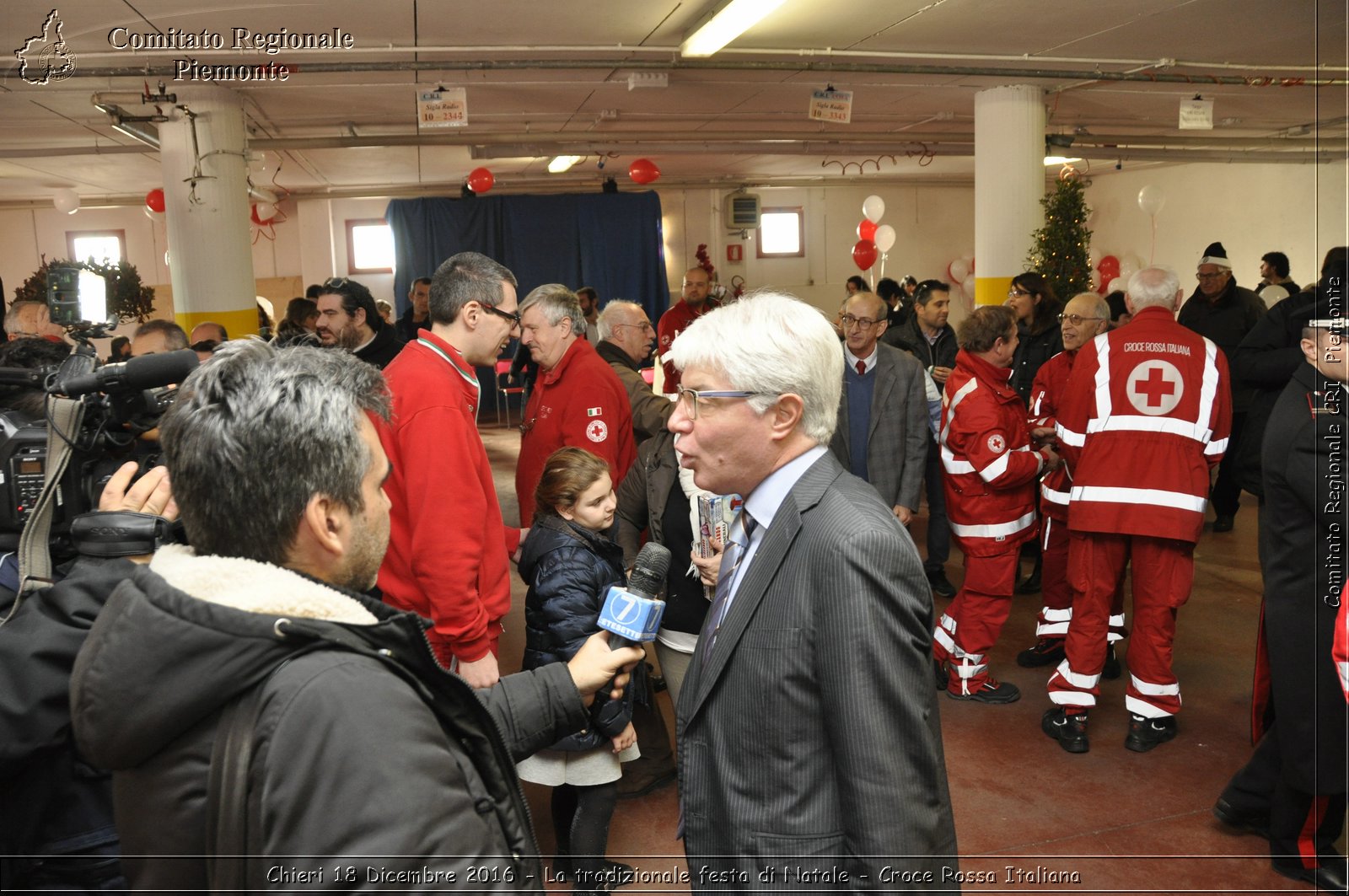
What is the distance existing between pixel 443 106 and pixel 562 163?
534cm

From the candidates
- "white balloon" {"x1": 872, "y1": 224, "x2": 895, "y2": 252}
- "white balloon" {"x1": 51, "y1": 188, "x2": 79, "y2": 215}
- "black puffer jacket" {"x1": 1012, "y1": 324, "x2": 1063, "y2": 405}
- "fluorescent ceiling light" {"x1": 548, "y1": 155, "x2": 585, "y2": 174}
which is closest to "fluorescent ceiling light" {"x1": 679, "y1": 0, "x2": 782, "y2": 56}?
"black puffer jacket" {"x1": 1012, "y1": 324, "x2": 1063, "y2": 405}

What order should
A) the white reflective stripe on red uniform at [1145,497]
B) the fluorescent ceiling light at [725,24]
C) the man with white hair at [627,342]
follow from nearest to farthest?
the white reflective stripe on red uniform at [1145,497]
the man with white hair at [627,342]
the fluorescent ceiling light at [725,24]

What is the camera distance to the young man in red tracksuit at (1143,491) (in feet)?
11.1

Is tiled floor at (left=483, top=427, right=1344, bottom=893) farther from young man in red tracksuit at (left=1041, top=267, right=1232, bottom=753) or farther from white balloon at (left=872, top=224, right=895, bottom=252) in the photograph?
white balloon at (left=872, top=224, right=895, bottom=252)

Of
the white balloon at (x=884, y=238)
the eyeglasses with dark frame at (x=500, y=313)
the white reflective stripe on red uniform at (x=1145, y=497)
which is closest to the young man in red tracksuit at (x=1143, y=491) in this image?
the white reflective stripe on red uniform at (x=1145, y=497)

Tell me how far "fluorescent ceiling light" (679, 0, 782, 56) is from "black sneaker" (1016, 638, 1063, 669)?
12.4 ft

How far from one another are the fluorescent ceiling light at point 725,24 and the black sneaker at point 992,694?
388 cm

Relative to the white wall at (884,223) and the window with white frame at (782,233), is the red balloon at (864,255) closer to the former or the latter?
the white wall at (884,223)

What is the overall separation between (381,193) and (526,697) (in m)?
14.7

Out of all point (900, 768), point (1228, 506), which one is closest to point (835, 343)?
point (900, 768)

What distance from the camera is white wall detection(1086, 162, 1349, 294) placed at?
1290 cm

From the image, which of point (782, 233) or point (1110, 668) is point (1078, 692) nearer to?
point (1110, 668)

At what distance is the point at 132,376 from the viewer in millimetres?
1583

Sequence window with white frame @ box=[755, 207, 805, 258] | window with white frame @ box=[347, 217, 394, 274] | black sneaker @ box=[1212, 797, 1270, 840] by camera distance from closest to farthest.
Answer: black sneaker @ box=[1212, 797, 1270, 840] → window with white frame @ box=[347, 217, 394, 274] → window with white frame @ box=[755, 207, 805, 258]
